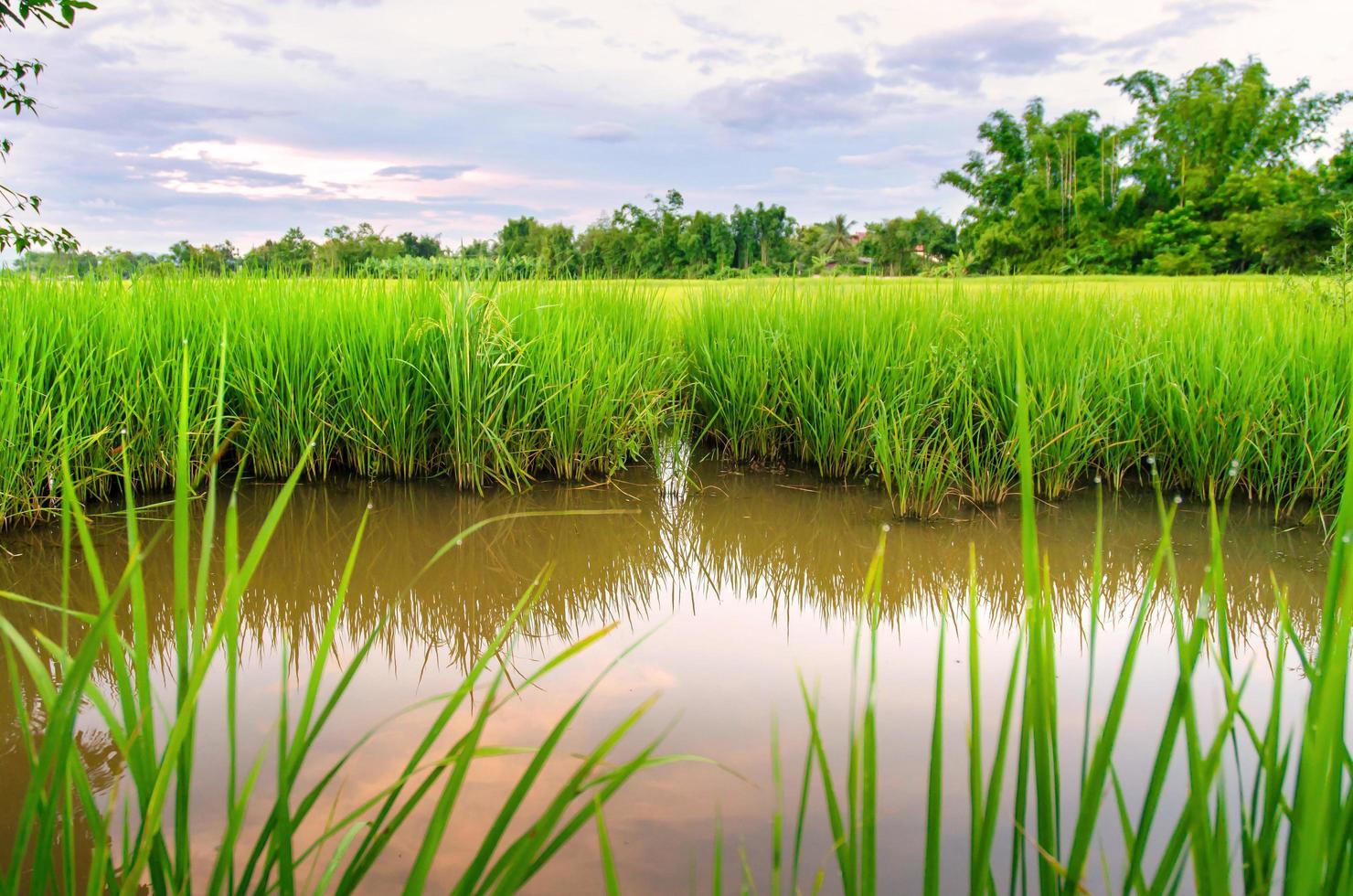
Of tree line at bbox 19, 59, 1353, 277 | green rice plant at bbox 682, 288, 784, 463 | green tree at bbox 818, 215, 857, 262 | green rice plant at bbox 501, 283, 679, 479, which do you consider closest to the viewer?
green rice plant at bbox 501, 283, 679, 479

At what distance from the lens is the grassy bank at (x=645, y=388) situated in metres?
3.12

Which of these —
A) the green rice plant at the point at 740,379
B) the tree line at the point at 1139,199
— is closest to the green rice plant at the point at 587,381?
the green rice plant at the point at 740,379

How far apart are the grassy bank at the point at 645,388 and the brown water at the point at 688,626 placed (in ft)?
0.62

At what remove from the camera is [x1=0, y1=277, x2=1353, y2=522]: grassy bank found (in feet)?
10.3

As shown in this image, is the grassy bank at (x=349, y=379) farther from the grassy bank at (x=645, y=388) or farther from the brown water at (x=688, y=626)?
the brown water at (x=688, y=626)

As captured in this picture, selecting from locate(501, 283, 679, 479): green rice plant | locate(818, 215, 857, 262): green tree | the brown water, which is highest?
locate(818, 215, 857, 262): green tree

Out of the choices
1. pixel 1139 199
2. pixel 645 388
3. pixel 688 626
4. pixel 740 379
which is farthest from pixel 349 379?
pixel 1139 199

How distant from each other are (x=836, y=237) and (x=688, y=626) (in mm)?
36153

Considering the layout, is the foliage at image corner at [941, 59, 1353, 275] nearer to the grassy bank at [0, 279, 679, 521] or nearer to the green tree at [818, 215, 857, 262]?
the green tree at [818, 215, 857, 262]

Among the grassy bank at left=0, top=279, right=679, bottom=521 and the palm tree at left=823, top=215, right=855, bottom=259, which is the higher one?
the palm tree at left=823, top=215, right=855, bottom=259

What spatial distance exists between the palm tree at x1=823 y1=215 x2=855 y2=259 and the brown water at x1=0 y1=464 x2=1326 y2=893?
108 feet

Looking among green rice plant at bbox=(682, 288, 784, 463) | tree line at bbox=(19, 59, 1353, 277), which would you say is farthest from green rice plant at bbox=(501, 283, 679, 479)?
tree line at bbox=(19, 59, 1353, 277)

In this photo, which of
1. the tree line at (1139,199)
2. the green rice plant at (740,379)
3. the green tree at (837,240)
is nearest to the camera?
the green rice plant at (740,379)

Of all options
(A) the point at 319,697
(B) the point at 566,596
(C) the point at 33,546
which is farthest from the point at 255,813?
(C) the point at 33,546
